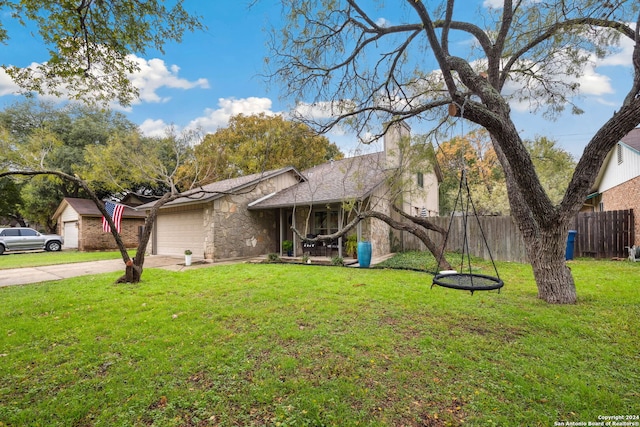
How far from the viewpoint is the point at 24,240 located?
15.8 meters

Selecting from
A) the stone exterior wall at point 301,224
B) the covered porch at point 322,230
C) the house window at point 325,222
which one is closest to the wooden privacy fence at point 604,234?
the covered porch at point 322,230

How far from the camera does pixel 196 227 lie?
1231cm

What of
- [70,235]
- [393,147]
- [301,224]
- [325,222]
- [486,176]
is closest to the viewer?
[393,147]

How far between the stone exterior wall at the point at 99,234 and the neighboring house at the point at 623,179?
23.5 meters

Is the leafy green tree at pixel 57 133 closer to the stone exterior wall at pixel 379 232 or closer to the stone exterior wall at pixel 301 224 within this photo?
the stone exterior wall at pixel 301 224

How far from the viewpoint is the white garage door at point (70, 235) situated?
18453mm

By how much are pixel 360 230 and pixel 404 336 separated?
22.1 feet

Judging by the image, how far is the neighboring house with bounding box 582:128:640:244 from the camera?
10.2 m

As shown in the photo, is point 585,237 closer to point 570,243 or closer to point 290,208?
point 570,243

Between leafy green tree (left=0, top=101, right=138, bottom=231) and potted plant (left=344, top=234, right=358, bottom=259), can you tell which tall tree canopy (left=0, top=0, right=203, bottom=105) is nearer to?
potted plant (left=344, top=234, right=358, bottom=259)

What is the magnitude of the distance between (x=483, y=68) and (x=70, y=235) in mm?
24159

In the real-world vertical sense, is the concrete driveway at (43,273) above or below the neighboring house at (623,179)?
below

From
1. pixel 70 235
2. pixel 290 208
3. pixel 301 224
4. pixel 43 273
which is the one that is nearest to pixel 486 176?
pixel 301 224

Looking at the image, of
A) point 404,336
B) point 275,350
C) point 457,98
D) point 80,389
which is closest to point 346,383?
point 275,350
